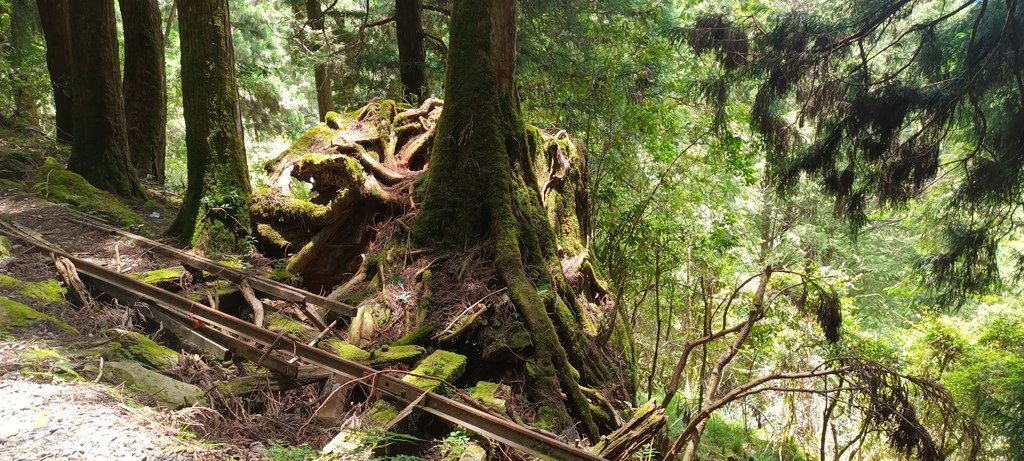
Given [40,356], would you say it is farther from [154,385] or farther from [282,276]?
[282,276]

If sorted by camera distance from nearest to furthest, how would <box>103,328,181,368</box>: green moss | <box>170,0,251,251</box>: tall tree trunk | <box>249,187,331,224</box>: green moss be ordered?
<box>103,328,181,368</box>: green moss
<box>249,187,331,224</box>: green moss
<box>170,0,251,251</box>: tall tree trunk

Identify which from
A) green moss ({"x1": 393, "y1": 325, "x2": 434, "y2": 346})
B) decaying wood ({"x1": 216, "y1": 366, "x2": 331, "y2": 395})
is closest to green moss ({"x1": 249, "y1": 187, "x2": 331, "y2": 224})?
green moss ({"x1": 393, "y1": 325, "x2": 434, "y2": 346})

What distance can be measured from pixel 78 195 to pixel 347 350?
5.81m

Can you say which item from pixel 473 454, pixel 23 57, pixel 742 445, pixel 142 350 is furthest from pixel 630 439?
pixel 23 57

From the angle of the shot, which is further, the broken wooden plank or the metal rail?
the metal rail

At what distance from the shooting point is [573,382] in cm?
485

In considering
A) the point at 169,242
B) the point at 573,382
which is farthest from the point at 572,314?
the point at 169,242

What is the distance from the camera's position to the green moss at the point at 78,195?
7.77 m

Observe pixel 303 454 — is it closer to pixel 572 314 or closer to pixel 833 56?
pixel 572 314

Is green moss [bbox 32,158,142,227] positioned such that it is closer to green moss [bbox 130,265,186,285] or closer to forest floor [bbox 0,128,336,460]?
forest floor [bbox 0,128,336,460]

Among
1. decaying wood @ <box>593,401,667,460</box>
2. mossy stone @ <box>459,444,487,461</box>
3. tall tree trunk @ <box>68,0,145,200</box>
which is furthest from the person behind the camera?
tall tree trunk @ <box>68,0,145,200</box>

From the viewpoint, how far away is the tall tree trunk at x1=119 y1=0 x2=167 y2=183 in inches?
430

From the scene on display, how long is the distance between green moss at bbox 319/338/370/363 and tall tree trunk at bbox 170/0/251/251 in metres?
2.66

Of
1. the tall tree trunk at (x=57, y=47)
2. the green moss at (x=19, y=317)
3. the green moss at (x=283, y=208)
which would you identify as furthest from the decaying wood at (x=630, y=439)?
the tall tree trunk at (x=57, y=47)
